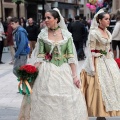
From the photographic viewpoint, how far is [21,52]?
23.7 ft

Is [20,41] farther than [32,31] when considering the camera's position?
No

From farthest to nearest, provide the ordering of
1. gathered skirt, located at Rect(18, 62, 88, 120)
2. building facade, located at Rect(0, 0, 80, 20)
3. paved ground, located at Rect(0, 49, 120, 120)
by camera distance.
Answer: building facade, located at Rect(0, 0, 80, 20)
paved ground, located at Rect(0, 49, 120, 120)
gathered skirt, located at Rect(18, 62, 88, 120)

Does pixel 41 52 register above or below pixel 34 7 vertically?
above

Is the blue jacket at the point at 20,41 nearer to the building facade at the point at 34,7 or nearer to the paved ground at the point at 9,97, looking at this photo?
the paved ground at the point at 9,97

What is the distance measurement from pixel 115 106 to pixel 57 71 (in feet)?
4.26

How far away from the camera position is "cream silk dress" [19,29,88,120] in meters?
4.48

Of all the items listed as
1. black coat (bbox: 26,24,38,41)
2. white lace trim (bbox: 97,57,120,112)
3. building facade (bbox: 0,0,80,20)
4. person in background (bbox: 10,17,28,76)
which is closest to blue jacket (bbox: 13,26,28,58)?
person in background (bbox: 10,17,28,76)

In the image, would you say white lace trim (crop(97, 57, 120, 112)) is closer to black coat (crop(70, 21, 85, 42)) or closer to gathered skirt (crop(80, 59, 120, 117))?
gathered skirt (crop(80, 59, 120, 117))

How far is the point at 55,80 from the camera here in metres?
4.53

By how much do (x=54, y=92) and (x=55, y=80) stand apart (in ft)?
0.46

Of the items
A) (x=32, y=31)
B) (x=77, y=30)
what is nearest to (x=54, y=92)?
(x=77, y=30)

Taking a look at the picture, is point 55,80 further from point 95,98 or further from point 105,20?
point 105,20

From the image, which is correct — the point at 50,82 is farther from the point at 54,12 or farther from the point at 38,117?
the point at 54,12

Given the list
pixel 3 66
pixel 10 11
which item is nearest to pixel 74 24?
pixel 3 66
